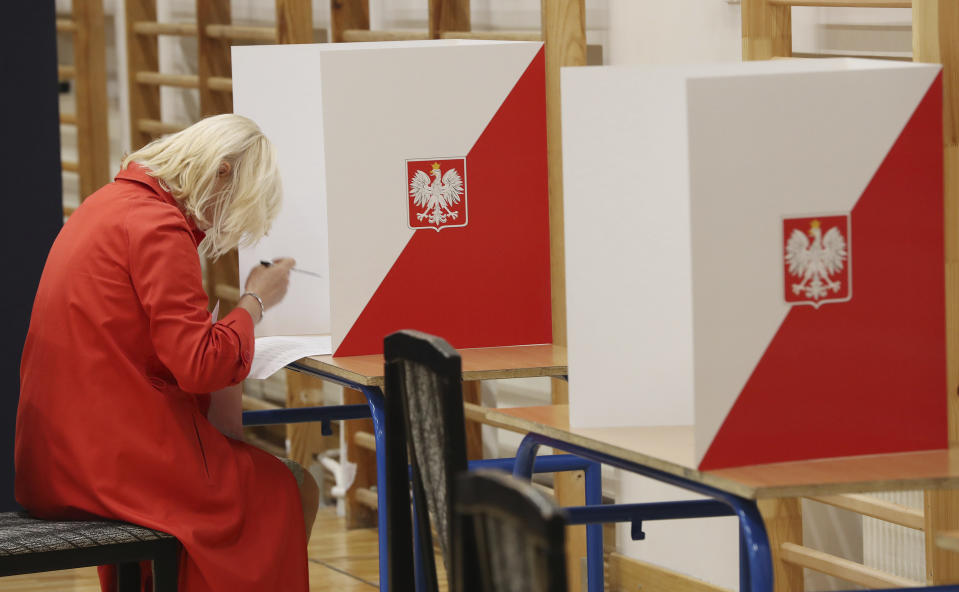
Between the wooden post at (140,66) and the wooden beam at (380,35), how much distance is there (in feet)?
4.73

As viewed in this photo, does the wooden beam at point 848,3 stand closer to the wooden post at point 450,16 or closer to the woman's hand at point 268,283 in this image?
the woman's hand at point 268,283

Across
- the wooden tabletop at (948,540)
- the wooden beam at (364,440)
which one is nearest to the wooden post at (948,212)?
the wooden tabletop at (948,540)

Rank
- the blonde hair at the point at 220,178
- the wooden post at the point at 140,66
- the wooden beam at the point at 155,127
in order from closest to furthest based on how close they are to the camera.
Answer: the blonde hair at the point at 220,178 < the wooden beam at the point at 155,127 < the wooden post at the point at 140,66

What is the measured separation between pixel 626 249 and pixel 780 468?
387mm

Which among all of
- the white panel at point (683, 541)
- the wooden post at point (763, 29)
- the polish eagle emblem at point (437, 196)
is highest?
the wooden post at point (763, 29)

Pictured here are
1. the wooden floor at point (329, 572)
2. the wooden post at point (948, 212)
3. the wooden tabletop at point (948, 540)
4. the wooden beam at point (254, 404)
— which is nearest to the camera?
the wooden post at point (948, 212)

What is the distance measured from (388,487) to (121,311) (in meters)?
0.64

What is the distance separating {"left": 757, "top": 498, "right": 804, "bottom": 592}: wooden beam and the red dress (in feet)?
3.45

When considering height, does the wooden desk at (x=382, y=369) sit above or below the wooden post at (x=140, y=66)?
below

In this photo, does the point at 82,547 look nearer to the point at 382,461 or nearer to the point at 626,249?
the point at 382,461

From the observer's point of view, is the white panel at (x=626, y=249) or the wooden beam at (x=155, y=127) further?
the wooden beam at (x=155, y=127)

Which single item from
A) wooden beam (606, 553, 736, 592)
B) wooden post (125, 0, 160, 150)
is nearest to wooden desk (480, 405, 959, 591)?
wooden beam (606, 553, 736, 592)

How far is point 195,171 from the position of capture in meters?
Result: 2.54

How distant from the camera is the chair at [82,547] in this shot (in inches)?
90.3
